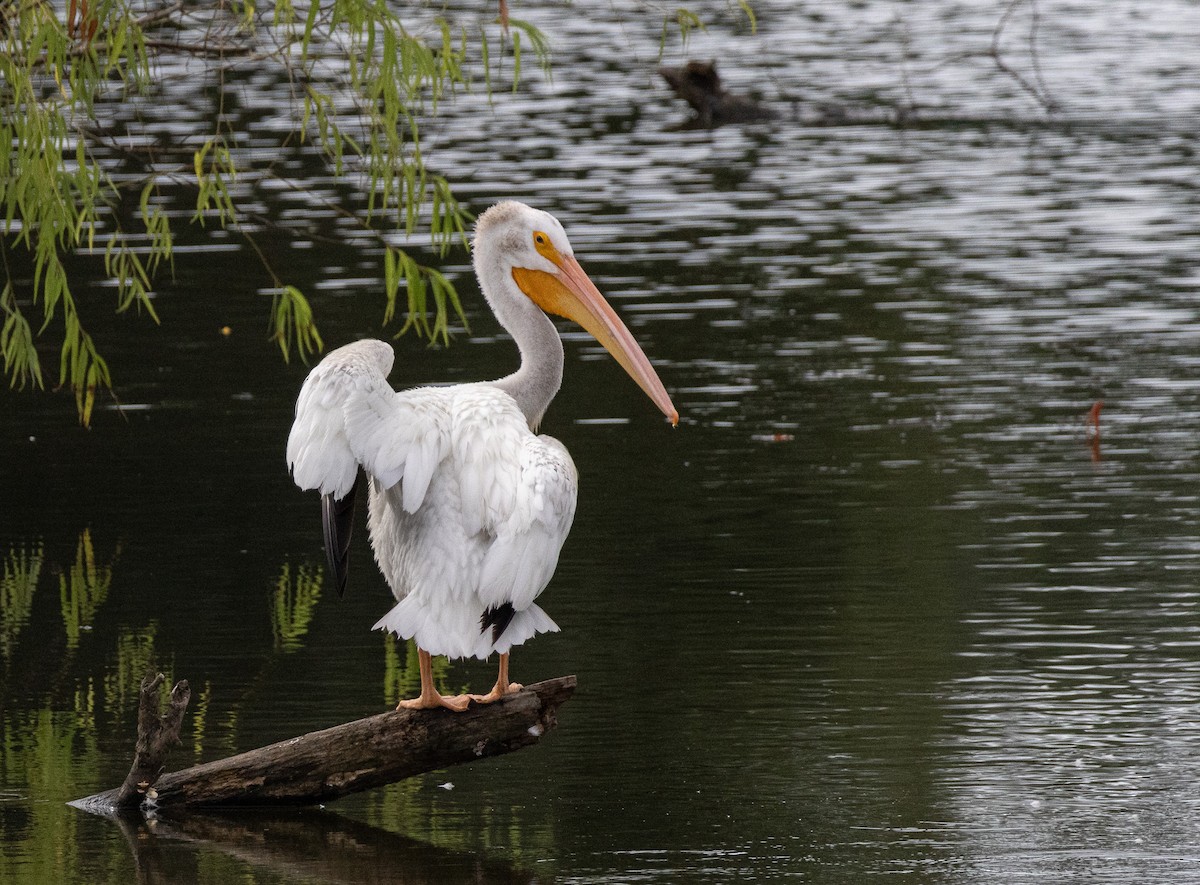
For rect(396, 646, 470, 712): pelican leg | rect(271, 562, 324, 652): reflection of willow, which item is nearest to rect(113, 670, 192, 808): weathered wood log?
rect(396, 646, 470, 712): pelican leg

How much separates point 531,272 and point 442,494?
44.3 inches

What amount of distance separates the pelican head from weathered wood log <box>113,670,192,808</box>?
63.1 inches

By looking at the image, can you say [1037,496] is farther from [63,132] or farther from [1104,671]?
[63,132]

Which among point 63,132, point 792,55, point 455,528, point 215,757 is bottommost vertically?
point 215,757

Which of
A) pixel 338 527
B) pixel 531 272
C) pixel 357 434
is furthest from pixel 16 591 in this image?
pixel 357 434

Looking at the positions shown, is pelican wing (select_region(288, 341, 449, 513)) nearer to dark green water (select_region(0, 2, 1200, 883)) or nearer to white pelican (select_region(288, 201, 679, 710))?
white pelican (select_region(288, 201, 679, 710))

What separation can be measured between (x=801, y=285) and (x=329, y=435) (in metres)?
10.9

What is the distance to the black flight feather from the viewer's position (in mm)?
6152

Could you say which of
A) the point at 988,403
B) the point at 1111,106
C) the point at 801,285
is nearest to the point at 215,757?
the point at 988,403

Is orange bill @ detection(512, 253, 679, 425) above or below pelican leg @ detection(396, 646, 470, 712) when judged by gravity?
above

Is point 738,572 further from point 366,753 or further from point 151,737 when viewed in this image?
point 151,737

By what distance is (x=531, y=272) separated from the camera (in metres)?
7.12

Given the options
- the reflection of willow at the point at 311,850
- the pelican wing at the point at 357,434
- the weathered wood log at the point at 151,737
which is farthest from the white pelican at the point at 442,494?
the weathered wood log at the point at 151,737

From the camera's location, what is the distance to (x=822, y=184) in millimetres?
21953
